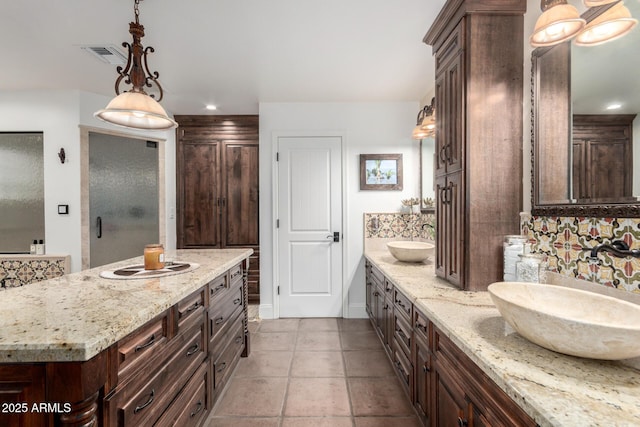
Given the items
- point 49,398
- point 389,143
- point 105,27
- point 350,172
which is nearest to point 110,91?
point 105,27

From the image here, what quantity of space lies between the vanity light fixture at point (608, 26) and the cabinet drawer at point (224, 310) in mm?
2286

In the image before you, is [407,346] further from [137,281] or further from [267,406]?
[137,281]

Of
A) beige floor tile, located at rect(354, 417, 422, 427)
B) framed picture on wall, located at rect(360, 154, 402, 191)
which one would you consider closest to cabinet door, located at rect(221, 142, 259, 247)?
framed picture on wall, located at rect(360, 154, 402, 191)

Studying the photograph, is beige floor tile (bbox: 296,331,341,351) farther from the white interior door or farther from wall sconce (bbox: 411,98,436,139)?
wall sconce (bbox: 411,98,436,139)

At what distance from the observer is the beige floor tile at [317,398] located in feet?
6.44

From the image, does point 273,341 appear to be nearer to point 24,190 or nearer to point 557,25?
point 557,25

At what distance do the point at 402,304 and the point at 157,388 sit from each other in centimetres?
143

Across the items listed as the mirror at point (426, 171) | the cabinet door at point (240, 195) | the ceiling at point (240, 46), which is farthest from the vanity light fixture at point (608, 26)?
the cabinet door at point (240, 195)

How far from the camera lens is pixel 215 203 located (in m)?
4.10

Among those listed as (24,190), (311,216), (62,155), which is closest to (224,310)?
(311,216)

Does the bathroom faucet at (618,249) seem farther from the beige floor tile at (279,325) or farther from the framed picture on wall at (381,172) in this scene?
the beige floor tile at (279,325)

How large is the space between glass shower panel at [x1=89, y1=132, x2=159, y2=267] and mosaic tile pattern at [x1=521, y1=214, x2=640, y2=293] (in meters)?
4.07

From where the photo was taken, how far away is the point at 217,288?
2000 millimetres

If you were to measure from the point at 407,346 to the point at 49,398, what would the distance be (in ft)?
5.62
